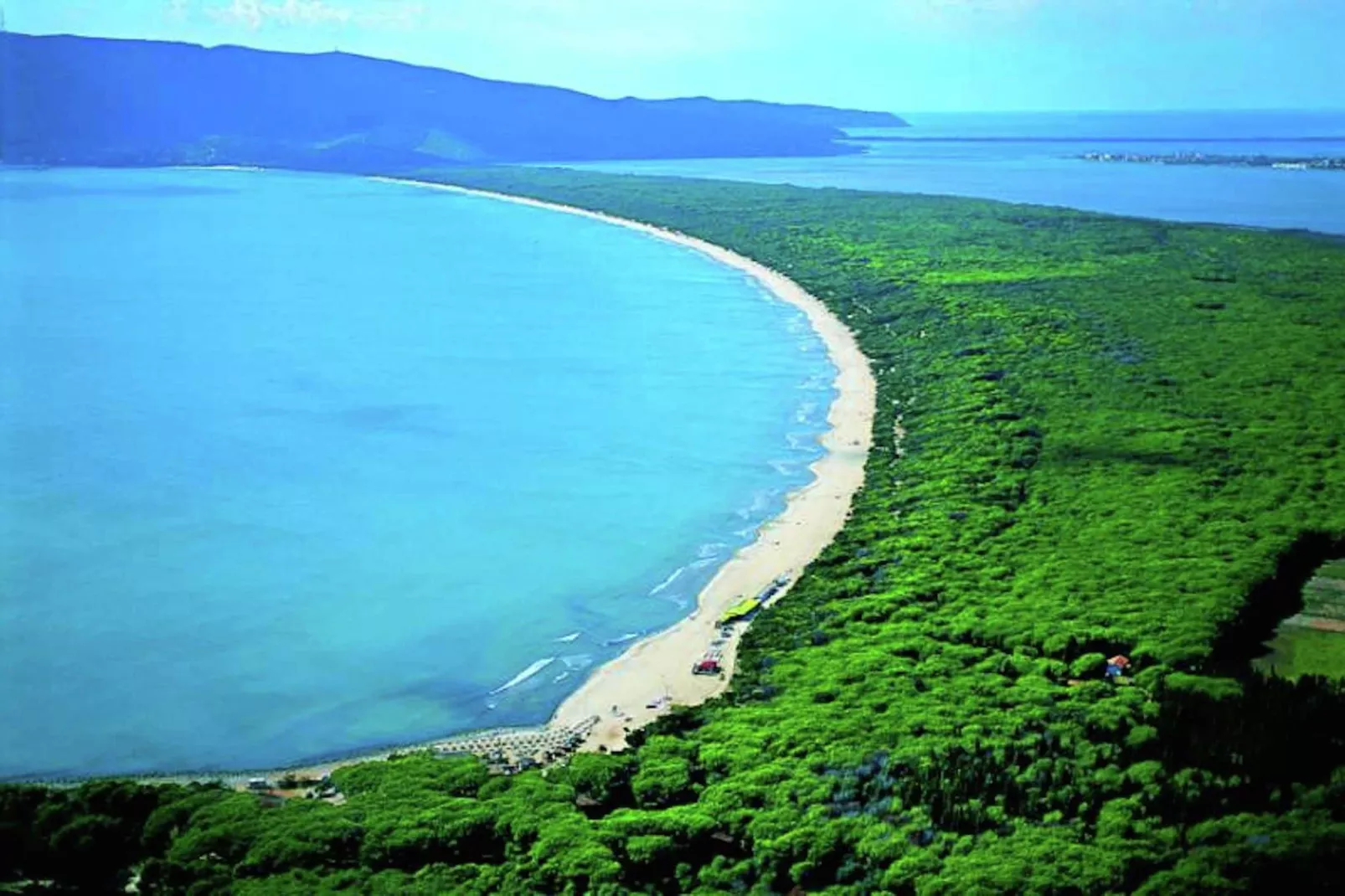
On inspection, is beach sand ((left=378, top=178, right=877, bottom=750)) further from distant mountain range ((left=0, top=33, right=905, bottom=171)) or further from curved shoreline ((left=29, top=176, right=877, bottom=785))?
distant mountain range ((left=0, top=33, right=905, bottom=171))

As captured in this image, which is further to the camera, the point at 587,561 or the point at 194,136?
the point at 194,136

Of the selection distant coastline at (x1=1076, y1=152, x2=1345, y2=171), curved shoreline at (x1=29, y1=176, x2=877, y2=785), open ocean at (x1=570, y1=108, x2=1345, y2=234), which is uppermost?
distant coastline at (x1=1076, y1=152, x2=1345, y2=171)

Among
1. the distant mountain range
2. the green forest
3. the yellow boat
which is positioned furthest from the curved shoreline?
the distant mountain range

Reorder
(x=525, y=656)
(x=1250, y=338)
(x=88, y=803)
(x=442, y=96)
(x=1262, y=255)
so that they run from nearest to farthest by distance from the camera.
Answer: (x=88, y=803) < (x=525, y=656) < (x=1250, y=338) < (x=1262, y=255) < (x=442, y=96)

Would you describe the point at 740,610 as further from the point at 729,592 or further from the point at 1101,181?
the point at 1101,181

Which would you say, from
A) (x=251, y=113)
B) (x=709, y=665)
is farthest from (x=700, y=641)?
(x=251, y=113)

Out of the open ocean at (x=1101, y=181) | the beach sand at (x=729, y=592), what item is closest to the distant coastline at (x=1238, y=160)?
the open ocean at (x=1101, y=181)

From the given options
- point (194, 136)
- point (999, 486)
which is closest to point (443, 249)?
point (999, 486)

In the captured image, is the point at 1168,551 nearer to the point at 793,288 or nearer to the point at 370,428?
the point at 370,428
